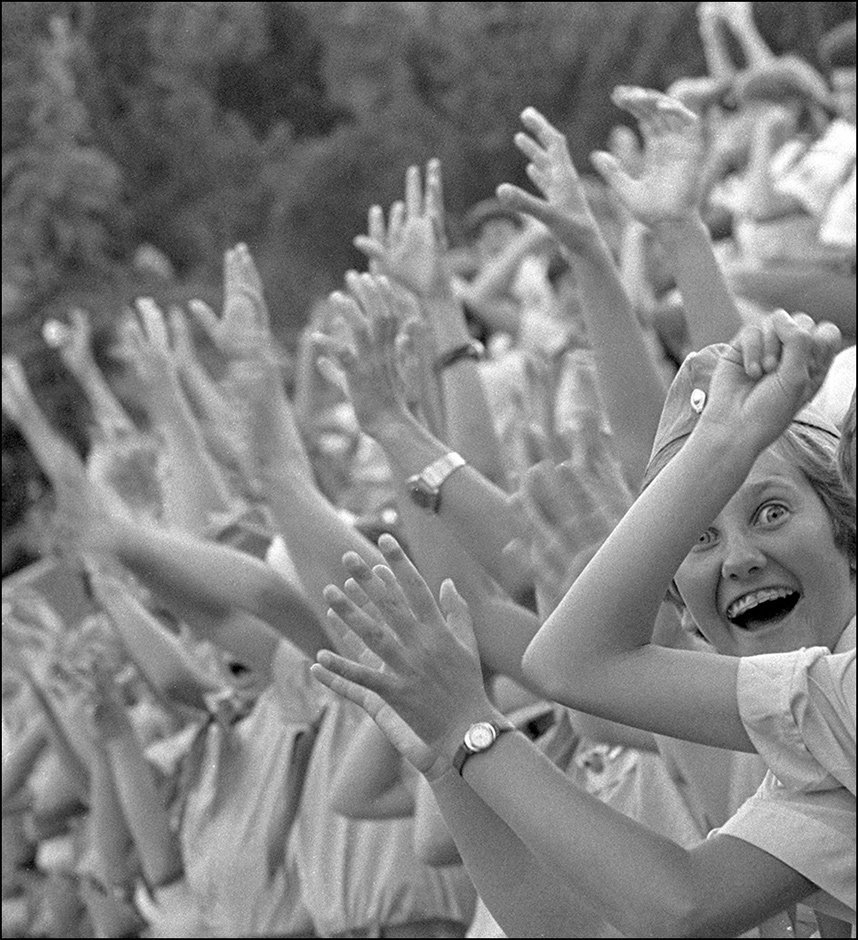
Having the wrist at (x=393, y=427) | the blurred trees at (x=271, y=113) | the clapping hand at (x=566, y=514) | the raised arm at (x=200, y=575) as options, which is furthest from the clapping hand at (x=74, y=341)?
the clapping hand at (x=566, y=514)

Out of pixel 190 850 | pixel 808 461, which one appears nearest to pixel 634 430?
pixel 808 461

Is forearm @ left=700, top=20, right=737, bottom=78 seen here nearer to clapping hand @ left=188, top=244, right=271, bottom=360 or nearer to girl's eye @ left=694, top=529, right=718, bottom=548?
clapping hand @ left=188, top=244, right=271, bottom=360

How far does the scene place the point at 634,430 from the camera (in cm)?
301

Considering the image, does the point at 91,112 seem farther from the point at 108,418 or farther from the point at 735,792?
the point at 735,792

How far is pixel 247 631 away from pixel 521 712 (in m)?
0.93

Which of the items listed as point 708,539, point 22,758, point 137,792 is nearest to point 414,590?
point 708,539

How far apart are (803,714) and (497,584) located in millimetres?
1359

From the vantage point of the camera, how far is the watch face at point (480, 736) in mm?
1833

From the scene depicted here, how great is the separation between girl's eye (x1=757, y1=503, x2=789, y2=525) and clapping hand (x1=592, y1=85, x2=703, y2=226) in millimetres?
1261

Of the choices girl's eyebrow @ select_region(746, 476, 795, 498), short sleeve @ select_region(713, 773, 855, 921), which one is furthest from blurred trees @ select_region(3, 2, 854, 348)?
short sleeve @ select_region(713, 773, 855, 921)

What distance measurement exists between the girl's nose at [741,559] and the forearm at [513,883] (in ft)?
1.14

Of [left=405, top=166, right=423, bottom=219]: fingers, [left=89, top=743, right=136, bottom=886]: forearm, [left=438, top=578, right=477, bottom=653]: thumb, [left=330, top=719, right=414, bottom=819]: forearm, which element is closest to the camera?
[left=438, top=578, right=477, bottom=653]: thumb

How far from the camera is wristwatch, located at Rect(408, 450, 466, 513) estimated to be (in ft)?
9.53

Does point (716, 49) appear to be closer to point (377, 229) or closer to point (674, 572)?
point (377, 229)
